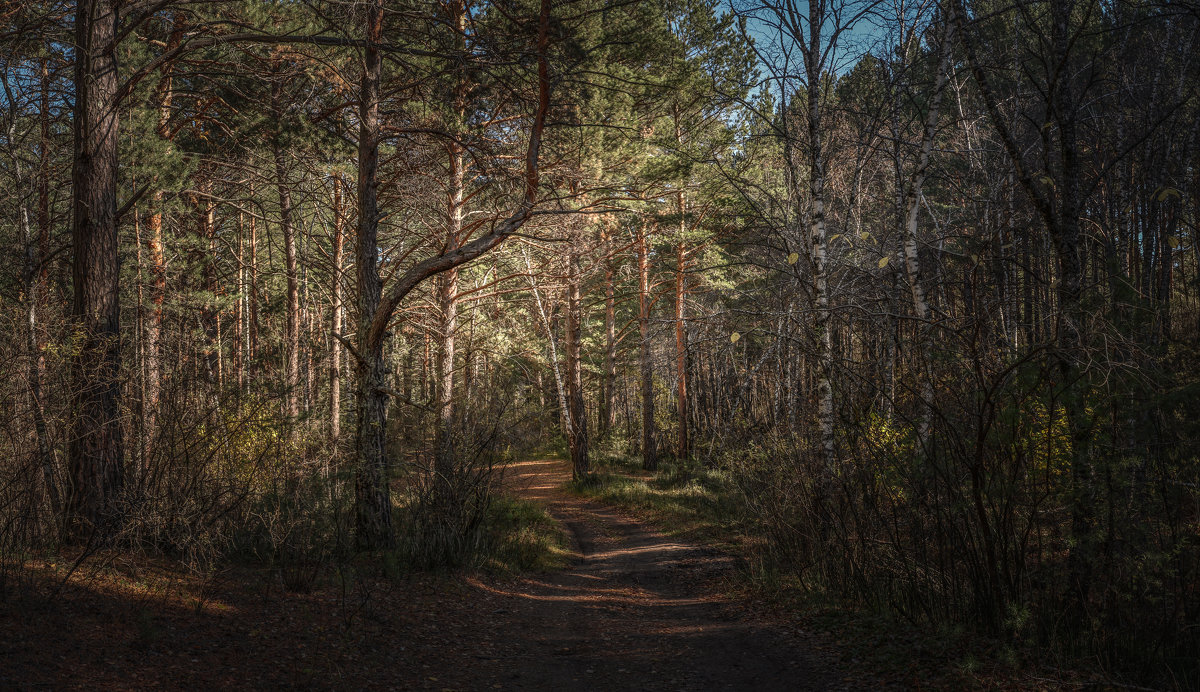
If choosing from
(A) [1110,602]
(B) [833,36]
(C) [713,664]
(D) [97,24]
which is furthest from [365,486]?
(B) [833,36]

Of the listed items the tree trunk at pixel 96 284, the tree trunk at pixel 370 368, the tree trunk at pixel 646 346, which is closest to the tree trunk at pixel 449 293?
the tree trunk at pixel 370 368

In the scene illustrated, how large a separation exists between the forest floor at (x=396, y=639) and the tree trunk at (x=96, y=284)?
106cm

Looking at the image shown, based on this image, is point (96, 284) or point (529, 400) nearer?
point (96, 284)

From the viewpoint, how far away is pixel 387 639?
220 inches

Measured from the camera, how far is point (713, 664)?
5.38 metres

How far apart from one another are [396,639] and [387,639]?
0.29 ft

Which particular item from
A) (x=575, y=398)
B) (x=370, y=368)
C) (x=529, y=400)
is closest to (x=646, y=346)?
(x=575, y=398)

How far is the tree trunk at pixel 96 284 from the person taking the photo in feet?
19.8

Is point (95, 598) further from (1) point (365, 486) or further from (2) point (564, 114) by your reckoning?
(2) point (564, 114)

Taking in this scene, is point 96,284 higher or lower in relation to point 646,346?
lower

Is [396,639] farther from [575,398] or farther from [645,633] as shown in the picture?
[575,398]

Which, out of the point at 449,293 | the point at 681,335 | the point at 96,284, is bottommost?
the point at 96,284

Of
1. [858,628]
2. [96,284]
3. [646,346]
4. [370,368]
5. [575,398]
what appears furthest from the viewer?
[575,398]

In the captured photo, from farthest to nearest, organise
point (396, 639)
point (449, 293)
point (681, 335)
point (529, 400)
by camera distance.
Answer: point (681, 335) < point (449, 293) < point (529, 400) < point (396, 639)
